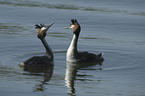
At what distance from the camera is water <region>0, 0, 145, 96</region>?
38.7 feet

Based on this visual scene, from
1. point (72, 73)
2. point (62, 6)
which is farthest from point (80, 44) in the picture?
point (62, 6)

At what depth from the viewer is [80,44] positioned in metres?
17.3

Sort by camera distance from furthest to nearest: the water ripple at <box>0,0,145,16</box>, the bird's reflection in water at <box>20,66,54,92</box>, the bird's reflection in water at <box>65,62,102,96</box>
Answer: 1. the water ripple at <box>0,0,145,16</box>
2. the bird's reflection in water at <box>20,66,54,92</box>
3. the bird's reflection in water at <box>65,62,102,96</box>

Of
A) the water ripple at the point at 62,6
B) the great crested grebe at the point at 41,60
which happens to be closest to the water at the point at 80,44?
the water ripple at the point at 62,6

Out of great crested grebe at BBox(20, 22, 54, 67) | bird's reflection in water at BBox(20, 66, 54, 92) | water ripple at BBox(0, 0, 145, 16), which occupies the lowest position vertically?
bird's reflection in water at BBox(20, 66, 54, 92)

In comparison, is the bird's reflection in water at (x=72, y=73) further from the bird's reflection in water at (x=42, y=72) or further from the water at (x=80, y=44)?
the bird's reflection in water at (x=42, y=72)

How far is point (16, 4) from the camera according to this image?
2581 cm

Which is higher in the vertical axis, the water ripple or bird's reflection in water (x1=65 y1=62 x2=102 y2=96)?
the water ripple

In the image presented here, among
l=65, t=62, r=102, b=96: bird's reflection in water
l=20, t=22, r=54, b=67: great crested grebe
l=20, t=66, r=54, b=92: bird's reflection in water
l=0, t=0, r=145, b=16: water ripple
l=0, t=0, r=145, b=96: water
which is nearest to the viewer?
l=65, t=62, r=102, b=96: bird's reflection in water

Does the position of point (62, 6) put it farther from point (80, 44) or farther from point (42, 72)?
point (42, 72)

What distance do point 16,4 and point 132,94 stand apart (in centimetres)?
1584

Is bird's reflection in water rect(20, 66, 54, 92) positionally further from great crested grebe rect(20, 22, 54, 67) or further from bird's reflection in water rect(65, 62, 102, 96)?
bird's reflection in water rect(65, 62, 102, 96)

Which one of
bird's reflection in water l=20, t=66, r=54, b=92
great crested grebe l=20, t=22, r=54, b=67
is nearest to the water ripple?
great crested grebe l=20, t=22, r=54, b=67

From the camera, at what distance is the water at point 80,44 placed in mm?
11798
